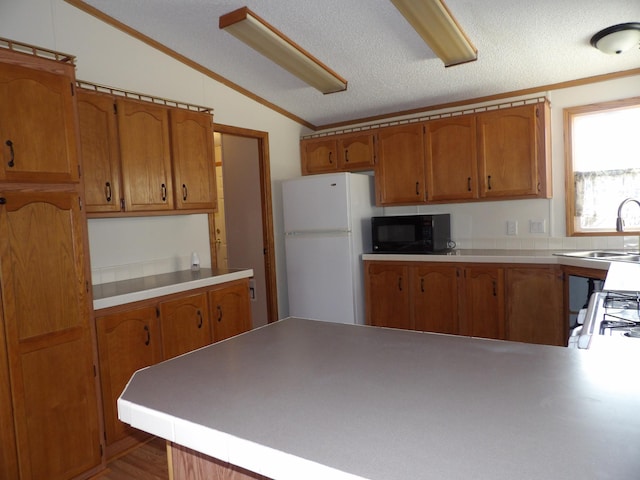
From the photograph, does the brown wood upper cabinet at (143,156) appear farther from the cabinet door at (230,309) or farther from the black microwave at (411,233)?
the black microwave at (411,233)

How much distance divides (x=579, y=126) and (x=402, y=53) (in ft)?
5.22

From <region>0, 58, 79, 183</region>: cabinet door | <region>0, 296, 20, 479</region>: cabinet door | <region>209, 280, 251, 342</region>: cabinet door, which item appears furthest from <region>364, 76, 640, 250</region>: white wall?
<region>0, 296, 20, 479</region>: cabinet door

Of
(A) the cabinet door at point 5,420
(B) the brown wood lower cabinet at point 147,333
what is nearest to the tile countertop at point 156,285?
(B) the brown wood lower cabinet at point 147,333

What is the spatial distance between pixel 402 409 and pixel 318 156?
12.5 feet

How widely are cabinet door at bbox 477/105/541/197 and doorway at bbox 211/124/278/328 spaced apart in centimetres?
196

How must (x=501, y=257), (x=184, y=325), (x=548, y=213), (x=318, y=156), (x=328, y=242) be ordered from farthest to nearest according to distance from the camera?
(x=318, y=156) → (x=328, y=242) → (x=548, y=213) → (x=501, y=257) → (x=184, y=325)

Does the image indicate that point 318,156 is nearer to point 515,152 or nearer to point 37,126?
point 515,152

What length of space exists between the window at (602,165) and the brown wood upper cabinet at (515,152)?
9.7 inches

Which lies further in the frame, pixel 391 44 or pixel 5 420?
pixel 391 44

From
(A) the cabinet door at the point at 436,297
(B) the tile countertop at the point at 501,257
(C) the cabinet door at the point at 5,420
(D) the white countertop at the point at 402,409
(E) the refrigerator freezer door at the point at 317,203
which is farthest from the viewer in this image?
(E) the refrigerator freezer door at the point at 317,203

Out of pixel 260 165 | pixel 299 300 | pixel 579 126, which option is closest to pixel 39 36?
pixel 260 165

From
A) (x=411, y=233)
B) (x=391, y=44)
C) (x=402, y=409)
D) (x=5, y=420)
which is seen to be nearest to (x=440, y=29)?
(x=391, y=44)

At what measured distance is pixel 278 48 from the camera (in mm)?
2896

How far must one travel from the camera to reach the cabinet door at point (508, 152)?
3.38 m
